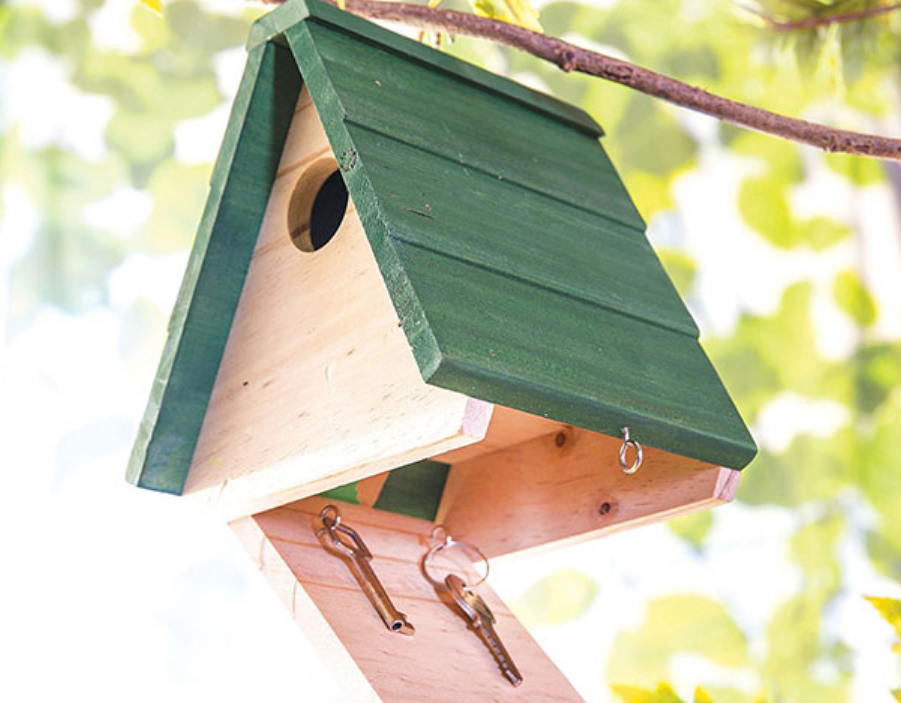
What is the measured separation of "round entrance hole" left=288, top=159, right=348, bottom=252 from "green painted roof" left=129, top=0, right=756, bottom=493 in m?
0.03

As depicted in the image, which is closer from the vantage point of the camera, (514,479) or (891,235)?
(514,479)

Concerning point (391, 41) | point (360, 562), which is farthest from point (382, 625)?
point (391, 41)

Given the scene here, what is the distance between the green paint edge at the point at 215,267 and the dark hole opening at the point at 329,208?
0.14 ft

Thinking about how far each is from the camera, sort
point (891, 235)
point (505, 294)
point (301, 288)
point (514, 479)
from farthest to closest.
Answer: point (891, 235)
point (514, 479)
point (301, 288)
point (505, 294)

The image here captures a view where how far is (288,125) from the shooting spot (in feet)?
2.97

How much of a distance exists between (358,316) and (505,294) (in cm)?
11

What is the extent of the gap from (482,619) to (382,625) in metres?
0.10

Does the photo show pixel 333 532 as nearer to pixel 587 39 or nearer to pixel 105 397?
pixel 105 397

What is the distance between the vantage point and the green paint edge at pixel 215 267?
0.87 metres

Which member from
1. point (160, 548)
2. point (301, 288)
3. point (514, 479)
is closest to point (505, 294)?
point (301, 288)

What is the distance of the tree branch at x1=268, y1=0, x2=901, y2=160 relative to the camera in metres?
0.90

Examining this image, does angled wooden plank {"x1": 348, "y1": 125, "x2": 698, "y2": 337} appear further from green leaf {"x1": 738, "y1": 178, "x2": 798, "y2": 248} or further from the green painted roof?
green leaf {"x1": 738, "y1": 178, "x2": 798, "y2": 248}

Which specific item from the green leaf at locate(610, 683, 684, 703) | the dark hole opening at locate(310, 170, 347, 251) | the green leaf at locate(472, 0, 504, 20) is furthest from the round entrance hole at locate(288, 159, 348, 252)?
the green leaf at locate(610, 683, 684, 703)

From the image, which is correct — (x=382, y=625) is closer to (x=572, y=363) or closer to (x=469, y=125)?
(x=572, y=363)
